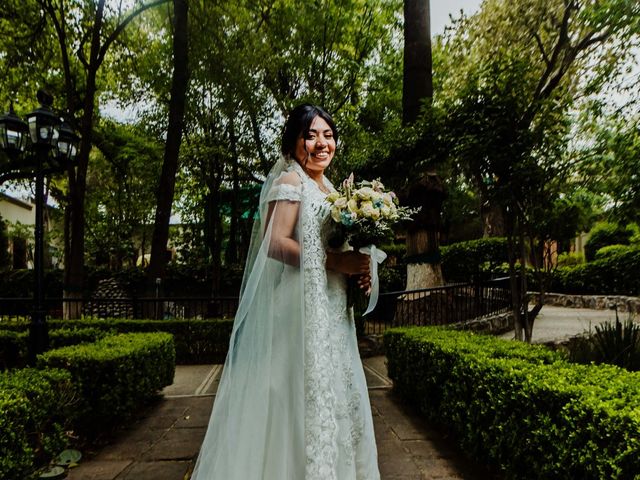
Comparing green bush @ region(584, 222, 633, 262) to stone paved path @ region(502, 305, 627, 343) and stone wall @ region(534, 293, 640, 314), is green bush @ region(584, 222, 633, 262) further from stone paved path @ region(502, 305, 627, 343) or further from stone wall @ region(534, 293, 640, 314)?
stone paved path @ region(502, 305, 627, 343)

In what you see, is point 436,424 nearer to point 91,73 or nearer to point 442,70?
point 91,73

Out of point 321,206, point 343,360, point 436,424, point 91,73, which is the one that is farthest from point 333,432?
point 91,73

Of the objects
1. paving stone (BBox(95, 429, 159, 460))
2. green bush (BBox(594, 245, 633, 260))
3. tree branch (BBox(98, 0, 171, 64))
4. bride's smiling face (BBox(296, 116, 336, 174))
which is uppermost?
tree branch (BBox(98, 0, 171, 64))

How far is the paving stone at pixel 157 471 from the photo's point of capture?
140 inches

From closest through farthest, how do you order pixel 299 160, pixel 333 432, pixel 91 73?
pixel 333 432
pixel 299 160
pixel 91 73

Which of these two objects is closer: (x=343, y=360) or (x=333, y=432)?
(x=333, y=432)

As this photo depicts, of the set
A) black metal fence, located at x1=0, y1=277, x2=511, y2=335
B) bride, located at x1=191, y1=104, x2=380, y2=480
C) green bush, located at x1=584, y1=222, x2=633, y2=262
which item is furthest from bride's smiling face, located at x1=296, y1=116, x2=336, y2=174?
green bush, located at x1=584, y1=222, x2=633, y2=262

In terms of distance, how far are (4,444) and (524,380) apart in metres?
3.25

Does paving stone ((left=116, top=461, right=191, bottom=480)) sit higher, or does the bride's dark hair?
the bride's dark hair

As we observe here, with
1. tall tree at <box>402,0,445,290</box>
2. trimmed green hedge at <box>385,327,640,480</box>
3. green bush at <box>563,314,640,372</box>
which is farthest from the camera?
tall tree at <box>402,0,445,290</box>

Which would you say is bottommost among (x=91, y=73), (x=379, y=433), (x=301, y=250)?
(x=379, y=433)

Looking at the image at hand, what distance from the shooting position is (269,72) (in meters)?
14.6

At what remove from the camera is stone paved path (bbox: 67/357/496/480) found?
361cm

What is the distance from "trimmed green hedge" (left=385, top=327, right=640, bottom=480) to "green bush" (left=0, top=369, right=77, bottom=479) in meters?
Result: 3.12
